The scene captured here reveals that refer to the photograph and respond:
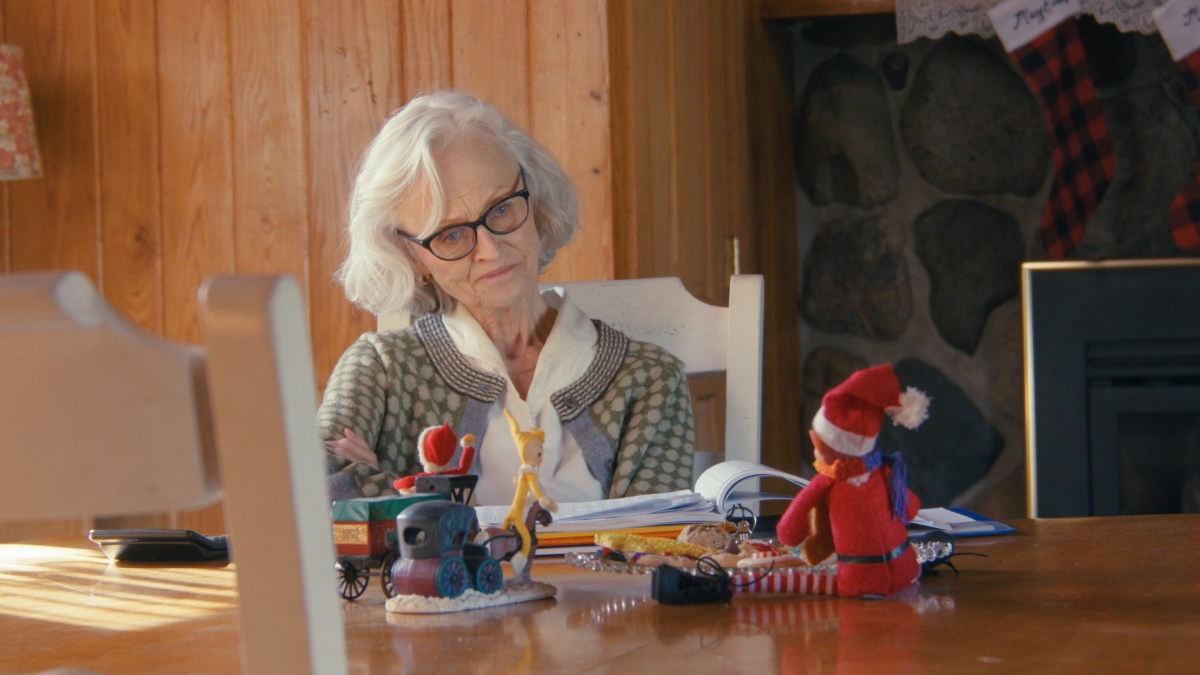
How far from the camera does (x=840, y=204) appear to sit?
2920 millimetres

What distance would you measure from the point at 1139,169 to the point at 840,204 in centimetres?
59

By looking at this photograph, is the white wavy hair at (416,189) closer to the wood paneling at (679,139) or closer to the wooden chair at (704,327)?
the wooden chair at (704,327)

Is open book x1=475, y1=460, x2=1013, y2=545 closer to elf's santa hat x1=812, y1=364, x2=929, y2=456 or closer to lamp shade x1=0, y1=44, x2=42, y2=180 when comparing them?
elf's santa hat x1=812, y1=364, x2=929, y2=456

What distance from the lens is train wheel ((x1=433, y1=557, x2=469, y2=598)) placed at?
2.84ft

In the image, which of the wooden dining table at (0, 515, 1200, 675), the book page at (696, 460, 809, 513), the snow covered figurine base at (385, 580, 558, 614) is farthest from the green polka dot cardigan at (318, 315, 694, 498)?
the snow covered figurine base at (385, 580, 558, 614)

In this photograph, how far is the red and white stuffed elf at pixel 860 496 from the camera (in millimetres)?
861

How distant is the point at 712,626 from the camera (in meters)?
0.80

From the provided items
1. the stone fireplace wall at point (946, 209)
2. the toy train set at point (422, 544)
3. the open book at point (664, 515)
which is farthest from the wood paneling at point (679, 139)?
the toy train set at point (422, 544)

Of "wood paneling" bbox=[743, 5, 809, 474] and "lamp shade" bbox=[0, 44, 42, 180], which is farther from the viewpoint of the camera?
"wood paneling" bbox=[743, 5, 809, 474]

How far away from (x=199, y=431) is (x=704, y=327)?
4.55 ft

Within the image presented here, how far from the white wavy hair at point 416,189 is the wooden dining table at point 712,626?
70 cm

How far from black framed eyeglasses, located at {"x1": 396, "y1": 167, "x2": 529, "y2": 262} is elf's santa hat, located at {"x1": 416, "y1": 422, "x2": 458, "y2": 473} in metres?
0.67

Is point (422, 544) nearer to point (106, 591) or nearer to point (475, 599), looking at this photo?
point (475, 599)

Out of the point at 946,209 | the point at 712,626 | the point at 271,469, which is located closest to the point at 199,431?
the point at 271,469
